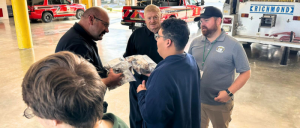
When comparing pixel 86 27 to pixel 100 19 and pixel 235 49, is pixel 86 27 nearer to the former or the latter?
pixel 100 19

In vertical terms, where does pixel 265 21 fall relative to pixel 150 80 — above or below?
above

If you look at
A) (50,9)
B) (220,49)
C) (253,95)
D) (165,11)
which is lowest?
(253,95)

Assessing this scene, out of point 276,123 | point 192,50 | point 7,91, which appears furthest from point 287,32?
point 7,91

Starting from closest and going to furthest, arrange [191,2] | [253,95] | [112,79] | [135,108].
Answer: [112,79], [135,108], [253,95], [191,2]

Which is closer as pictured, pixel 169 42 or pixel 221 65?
pixel 169 42

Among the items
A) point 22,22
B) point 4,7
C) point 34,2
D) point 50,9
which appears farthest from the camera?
point 4,7

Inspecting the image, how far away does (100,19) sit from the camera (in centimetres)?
233

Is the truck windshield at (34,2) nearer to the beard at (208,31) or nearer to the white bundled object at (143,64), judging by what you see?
the white bundled object at (143,64)

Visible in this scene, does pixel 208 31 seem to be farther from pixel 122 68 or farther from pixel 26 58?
pixel 26 58

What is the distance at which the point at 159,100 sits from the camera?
4.70 feet

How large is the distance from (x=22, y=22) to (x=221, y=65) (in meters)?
7.90

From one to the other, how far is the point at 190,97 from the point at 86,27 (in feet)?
4.48

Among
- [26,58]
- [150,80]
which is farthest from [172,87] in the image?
[26,58]

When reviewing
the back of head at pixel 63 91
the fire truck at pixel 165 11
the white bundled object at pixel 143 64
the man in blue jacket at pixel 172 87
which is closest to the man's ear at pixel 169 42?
the man in blue jacket at pixel 172 87
